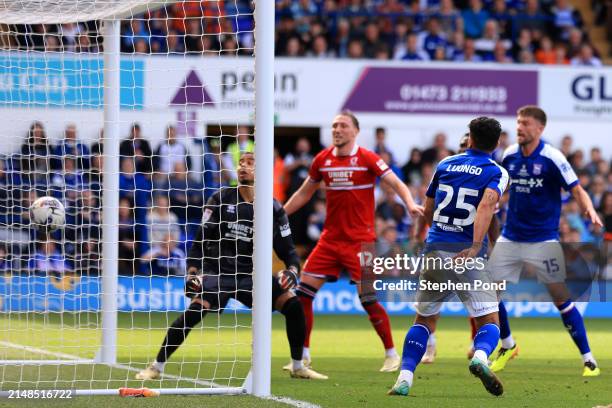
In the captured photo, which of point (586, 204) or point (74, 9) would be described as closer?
point (74, 9)

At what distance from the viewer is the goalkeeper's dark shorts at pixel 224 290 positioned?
29.5ft

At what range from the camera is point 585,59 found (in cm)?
2155

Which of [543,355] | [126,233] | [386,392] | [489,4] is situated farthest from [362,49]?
[386,392]

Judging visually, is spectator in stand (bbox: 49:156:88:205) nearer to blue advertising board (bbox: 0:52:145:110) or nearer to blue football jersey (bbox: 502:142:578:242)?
blue advertising board (bbox: 0:52:145:110)

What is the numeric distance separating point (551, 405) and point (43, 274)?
23.5ft

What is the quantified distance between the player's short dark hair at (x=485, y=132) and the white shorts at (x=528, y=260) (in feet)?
7.62

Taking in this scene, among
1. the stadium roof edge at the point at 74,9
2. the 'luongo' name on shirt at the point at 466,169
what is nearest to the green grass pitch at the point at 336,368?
the 'luongo' name on shirt at the point at 466,169

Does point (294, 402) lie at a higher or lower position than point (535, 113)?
lower

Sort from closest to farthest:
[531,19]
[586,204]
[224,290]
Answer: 1. [224,290]
2. [586,204]
3. [531,19]

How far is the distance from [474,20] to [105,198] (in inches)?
551

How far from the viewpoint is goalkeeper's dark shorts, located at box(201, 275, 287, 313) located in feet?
29.5

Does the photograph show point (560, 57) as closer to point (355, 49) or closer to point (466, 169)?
point (355, 49)

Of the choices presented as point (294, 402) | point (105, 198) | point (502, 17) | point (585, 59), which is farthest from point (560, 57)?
point (294, 402)

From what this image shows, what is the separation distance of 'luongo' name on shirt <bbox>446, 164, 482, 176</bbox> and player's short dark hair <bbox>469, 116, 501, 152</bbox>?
168 mm
